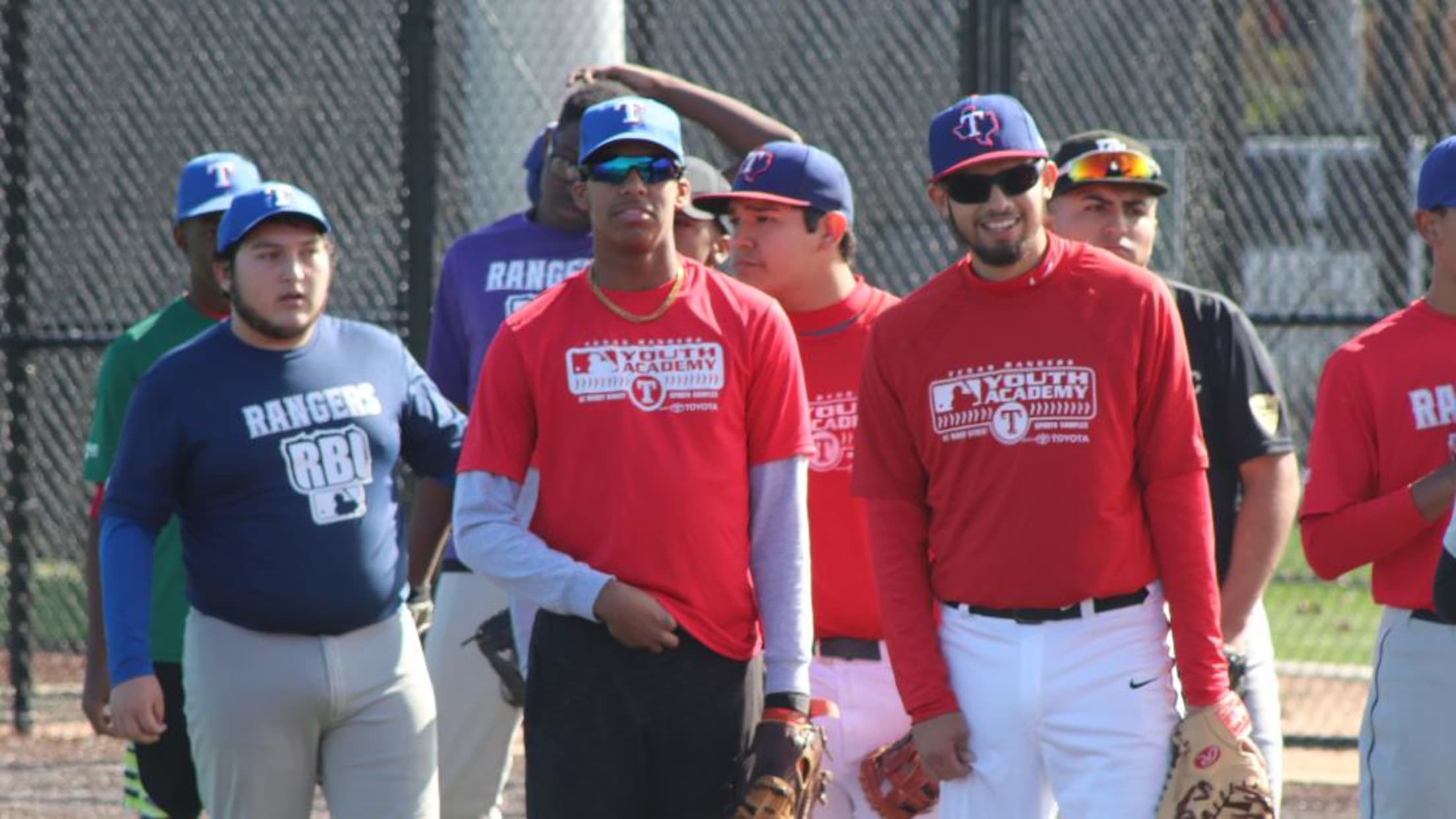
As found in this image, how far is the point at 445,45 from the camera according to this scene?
9844 mm

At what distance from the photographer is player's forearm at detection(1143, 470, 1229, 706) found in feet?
13.1

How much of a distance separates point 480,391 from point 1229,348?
1778 millimetres

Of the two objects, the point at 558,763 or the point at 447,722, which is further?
the point at 447,722

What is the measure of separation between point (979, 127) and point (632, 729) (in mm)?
1402

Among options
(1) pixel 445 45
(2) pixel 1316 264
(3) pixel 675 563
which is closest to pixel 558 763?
(3) pixel 675 563

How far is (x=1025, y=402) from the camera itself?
4.08m

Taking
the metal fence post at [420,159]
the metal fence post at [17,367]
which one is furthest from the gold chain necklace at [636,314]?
the metal fence post at [17,367]

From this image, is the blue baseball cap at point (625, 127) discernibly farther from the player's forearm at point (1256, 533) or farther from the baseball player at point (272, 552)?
the player's forearm at point (1256, 533)

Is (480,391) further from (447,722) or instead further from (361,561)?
(447,722)

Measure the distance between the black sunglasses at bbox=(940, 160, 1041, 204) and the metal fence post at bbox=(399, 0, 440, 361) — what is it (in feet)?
14.4

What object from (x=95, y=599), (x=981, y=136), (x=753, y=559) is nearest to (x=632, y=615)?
(x=753, y=559)

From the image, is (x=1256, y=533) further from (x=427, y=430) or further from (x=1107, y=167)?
(x=427, y=430)

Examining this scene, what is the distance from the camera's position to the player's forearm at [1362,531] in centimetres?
436

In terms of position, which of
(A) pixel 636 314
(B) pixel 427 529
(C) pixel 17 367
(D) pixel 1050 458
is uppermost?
(C) pixel 17 367
